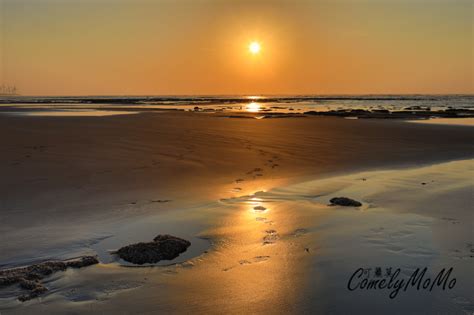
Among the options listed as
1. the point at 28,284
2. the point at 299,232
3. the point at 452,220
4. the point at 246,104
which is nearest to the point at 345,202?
the point at 452,220

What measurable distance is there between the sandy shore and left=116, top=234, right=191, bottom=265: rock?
0.15m

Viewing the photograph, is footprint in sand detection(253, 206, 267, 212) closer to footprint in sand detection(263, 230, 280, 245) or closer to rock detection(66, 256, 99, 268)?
footprint in sand detection(263, 230, 280, 245)

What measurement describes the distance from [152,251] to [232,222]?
1.71 m

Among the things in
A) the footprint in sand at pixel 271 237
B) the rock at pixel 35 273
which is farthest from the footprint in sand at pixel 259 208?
the rock at pixel 35 273

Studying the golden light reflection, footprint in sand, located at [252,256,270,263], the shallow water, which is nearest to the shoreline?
footprint in sand, located at [252,256,270,263]

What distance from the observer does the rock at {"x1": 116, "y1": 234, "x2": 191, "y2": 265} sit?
499 cm

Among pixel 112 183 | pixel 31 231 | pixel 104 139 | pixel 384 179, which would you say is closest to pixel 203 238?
pixel 31 231

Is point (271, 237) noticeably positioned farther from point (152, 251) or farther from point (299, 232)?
point (152, 251)

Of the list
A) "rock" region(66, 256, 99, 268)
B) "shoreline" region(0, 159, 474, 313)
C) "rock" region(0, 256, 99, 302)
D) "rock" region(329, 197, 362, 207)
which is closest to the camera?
"shoreline" region(0, 159, 474, 313)

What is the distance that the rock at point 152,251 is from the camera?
16.4 feet

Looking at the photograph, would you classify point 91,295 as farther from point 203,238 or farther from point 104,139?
point 104,139

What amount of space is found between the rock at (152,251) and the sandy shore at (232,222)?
6.1 inches

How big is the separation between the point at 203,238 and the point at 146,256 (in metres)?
1.03

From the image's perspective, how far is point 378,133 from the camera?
20.1m
